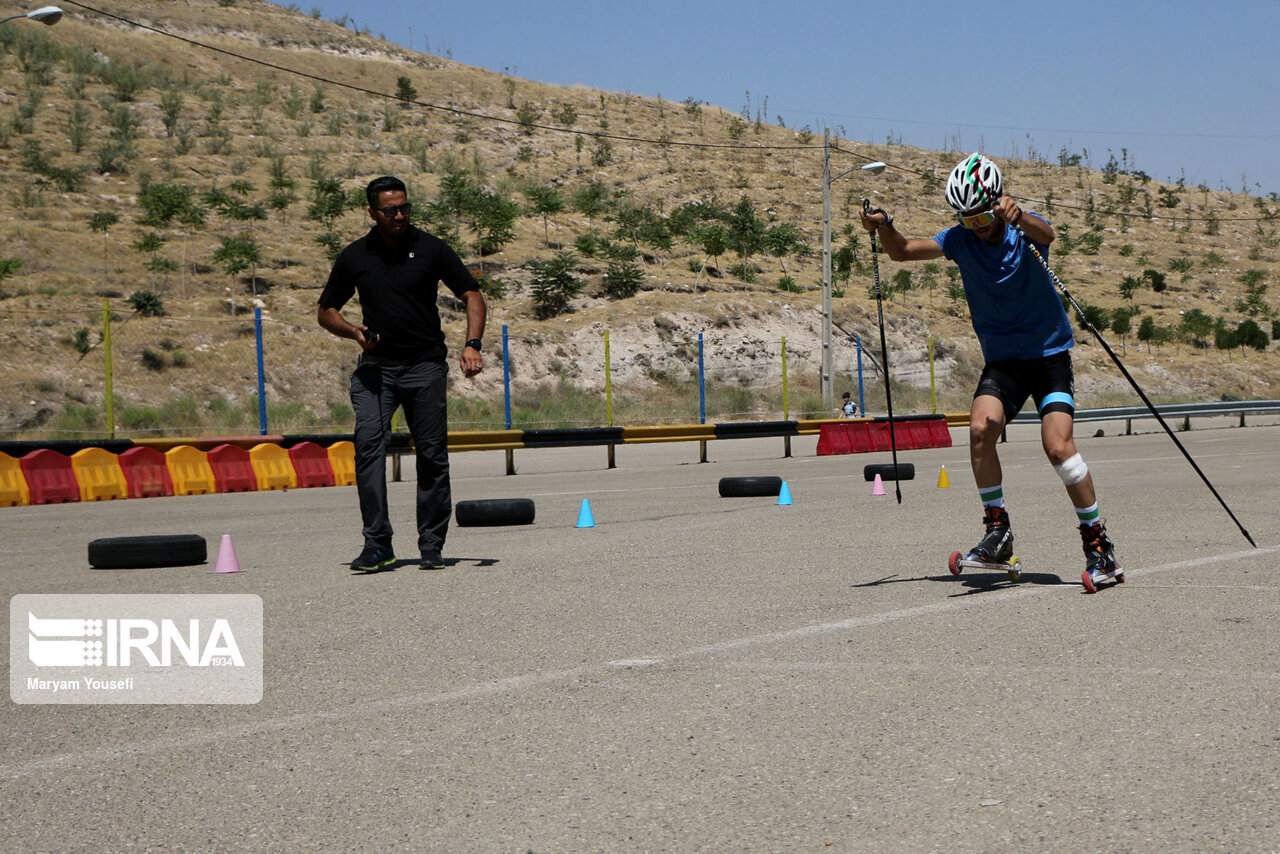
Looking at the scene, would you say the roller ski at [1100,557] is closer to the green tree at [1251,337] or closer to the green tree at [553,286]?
the green tree at [553,286]

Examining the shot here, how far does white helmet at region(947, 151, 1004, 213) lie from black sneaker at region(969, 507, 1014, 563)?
1.62 m

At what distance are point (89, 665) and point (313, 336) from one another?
31.5m

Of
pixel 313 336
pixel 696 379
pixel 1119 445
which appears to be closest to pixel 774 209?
pixel 696 379

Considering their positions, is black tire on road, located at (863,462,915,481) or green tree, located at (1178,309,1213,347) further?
green tree, located at (1178,309,1213,347)

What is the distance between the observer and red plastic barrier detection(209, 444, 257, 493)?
16.6 metres

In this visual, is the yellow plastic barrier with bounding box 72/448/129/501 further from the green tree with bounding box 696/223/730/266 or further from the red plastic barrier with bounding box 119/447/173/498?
the green tree with bounding box 696/223/730/266

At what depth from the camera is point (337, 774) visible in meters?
3.66

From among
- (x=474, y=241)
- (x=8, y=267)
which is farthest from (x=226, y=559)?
(x=474, y=241)

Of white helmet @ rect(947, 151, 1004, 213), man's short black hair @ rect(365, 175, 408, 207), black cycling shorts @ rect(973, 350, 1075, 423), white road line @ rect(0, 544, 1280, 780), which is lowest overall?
white road line @ rect(0, 544, 1280, 780)

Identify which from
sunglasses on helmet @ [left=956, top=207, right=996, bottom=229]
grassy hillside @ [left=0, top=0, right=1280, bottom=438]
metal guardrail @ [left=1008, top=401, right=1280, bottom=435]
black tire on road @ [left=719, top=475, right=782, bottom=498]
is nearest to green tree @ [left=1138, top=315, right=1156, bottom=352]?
grassy hillside @ [left=0, top=0, right=1280, bottom=438]

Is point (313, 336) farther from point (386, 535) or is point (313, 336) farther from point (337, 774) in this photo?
point (337, 774)

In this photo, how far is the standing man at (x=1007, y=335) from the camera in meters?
6.55

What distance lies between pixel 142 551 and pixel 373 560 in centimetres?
161

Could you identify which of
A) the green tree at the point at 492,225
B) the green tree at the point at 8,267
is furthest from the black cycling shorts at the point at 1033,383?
the green tree at the point at 492,225
